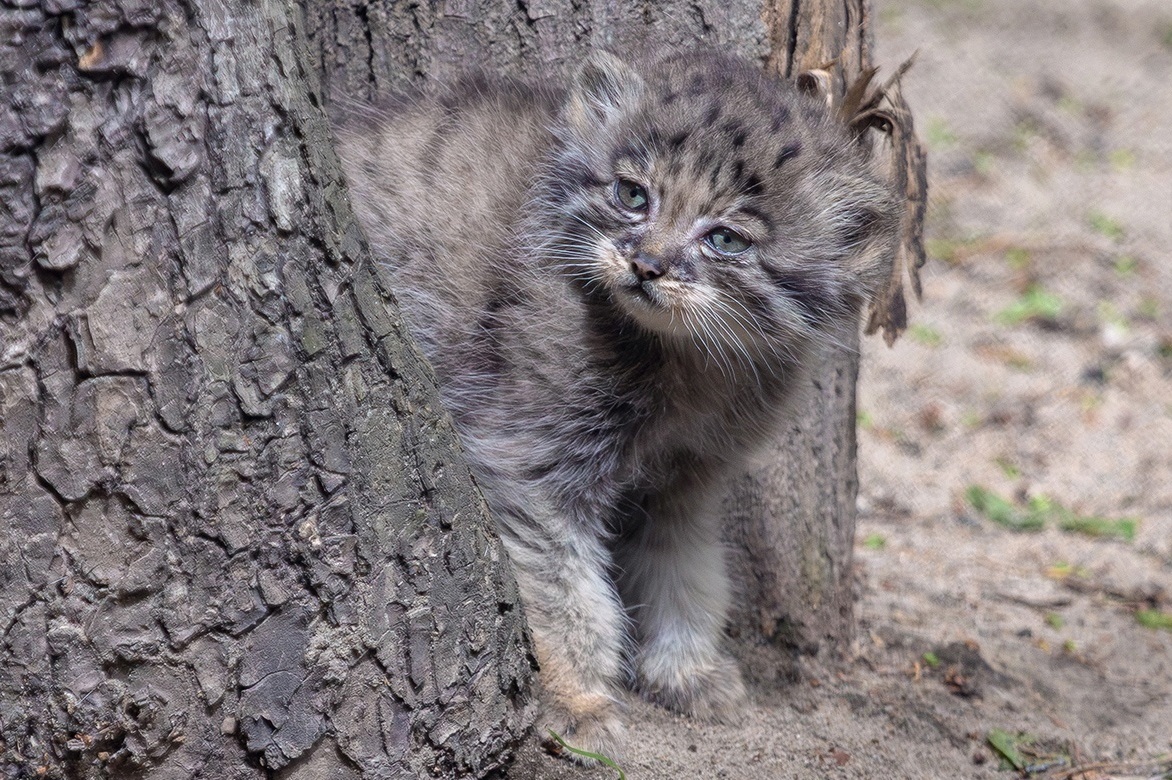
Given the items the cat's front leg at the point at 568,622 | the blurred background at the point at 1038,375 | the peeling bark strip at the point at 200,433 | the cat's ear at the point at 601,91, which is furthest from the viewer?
the blurred background at the point at 1038,375

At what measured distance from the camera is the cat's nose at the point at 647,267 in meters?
2.64

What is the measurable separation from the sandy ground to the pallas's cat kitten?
477mm

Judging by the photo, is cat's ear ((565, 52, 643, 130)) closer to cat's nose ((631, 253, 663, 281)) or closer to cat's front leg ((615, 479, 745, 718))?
cat's nose ((631, 253, 663, 281))

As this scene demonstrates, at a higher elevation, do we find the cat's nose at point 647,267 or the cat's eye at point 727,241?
the cat's eye at point 727,241

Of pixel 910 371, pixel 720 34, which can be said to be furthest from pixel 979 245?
pixel 720 34

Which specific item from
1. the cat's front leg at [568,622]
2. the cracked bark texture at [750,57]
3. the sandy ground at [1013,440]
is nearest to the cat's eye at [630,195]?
the cracked bark texture at [750,57]

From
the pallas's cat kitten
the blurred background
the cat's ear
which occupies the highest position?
the cat's ear

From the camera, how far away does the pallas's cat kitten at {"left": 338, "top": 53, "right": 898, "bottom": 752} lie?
2.77 meters

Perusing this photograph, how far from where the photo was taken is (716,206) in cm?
276

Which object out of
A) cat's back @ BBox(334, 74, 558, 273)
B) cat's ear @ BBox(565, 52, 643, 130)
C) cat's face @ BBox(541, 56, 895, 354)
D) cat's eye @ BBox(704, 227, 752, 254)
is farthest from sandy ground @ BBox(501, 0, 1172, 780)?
cat's ear @ BBox(565, 52, 643, 130)

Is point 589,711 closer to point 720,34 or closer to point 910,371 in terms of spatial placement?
point 720,34

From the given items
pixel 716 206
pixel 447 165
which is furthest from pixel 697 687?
pixel 447 165

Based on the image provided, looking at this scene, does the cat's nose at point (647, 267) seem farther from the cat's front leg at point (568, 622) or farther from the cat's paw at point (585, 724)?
the cat's paw at point (585, 724)

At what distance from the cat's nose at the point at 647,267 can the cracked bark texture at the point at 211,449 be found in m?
0.69
